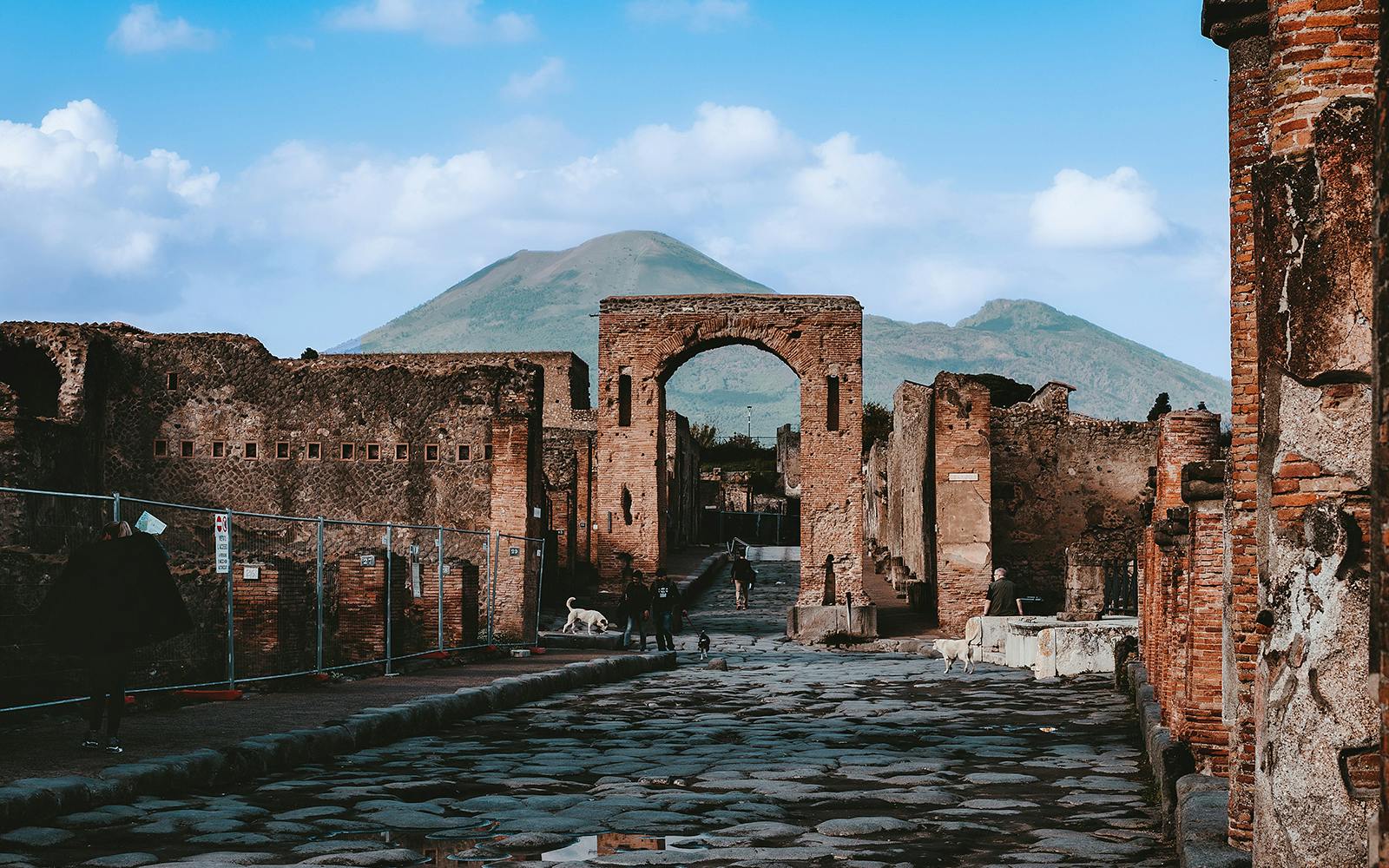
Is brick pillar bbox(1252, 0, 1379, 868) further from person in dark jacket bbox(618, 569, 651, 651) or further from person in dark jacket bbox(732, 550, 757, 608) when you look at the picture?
person in dark jacket bbox(732, 550, 757, 608)

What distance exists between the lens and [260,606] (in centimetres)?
1308

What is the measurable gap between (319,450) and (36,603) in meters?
13.3

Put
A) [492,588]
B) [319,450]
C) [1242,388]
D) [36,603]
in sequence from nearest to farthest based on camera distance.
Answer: [1242,388], [36,603], [492,588], [319,450]

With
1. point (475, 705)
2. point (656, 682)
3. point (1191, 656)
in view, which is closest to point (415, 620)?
point (656, 682)

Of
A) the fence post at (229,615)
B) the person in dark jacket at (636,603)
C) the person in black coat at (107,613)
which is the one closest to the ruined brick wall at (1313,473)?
the person in black coat at (107,613)

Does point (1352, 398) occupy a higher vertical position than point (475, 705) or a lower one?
higher

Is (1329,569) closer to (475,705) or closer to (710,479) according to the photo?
(475,705)

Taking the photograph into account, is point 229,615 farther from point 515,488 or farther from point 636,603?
point 515,488

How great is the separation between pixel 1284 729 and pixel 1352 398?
0.86 m

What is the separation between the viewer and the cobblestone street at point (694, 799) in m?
5.84

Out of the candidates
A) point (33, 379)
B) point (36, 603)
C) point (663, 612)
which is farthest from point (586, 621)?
point (36, 603)

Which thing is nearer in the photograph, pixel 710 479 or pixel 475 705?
pixel 475 705

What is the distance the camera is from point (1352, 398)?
12.9 ft

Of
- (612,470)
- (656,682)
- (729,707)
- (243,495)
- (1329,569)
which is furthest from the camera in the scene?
(612,470)
